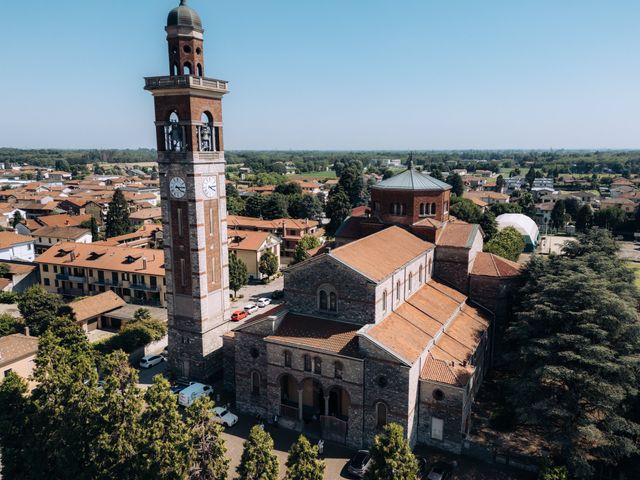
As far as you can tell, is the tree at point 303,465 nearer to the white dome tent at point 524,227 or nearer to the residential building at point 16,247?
the residential building at point 16,247

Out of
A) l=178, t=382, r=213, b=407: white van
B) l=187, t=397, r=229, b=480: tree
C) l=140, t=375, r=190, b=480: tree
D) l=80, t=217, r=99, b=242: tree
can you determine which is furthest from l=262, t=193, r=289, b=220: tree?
l=187, t=397, r=229, b=480: tree

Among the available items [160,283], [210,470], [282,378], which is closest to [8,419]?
[210,470]

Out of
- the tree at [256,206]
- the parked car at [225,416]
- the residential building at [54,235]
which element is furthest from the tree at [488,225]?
the residential building at [54,235]

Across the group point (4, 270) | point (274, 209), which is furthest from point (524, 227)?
point (4, 270)

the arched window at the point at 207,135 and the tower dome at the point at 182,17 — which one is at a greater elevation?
the tower dome at the point at 182,17

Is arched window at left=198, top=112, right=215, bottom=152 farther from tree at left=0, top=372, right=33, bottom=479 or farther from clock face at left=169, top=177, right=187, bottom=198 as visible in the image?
tree at left=0, top=372, right=33, bottom=479

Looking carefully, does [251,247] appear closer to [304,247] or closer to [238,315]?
[304,247]
